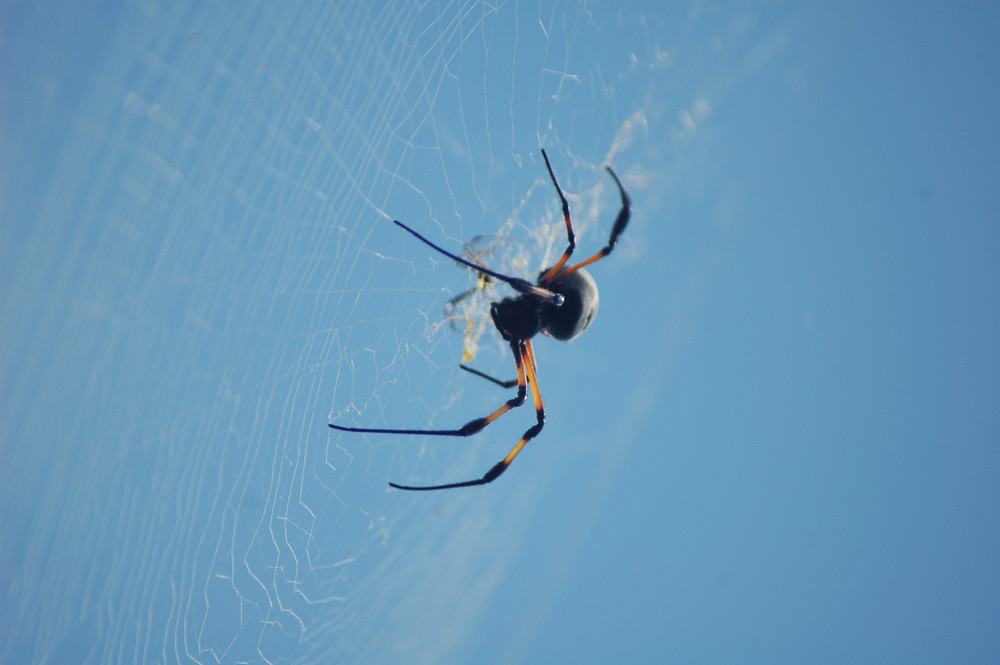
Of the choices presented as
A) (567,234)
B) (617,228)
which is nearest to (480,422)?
(567,234)

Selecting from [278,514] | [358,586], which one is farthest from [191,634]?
[358,586]

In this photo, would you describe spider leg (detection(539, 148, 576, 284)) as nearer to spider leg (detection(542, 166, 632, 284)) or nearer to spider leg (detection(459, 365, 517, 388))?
spider leg (detection(542, 166, 632, 284))

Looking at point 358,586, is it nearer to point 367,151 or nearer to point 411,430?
point 411,430

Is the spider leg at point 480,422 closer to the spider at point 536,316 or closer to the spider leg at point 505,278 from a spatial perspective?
the spider at point 536,316

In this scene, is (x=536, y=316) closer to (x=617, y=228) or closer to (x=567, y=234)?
(x=567, y=234)

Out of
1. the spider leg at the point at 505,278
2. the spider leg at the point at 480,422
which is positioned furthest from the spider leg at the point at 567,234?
the spider leg at the point at 480,422

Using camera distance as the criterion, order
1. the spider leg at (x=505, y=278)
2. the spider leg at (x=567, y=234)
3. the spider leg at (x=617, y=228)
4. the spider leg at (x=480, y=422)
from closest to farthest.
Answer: the spider leg at (x=505, y=278), the spider leg at (x=480, y=422), the spider leg at (x=567, y=234), the spider leg at (x=617, y=228)
